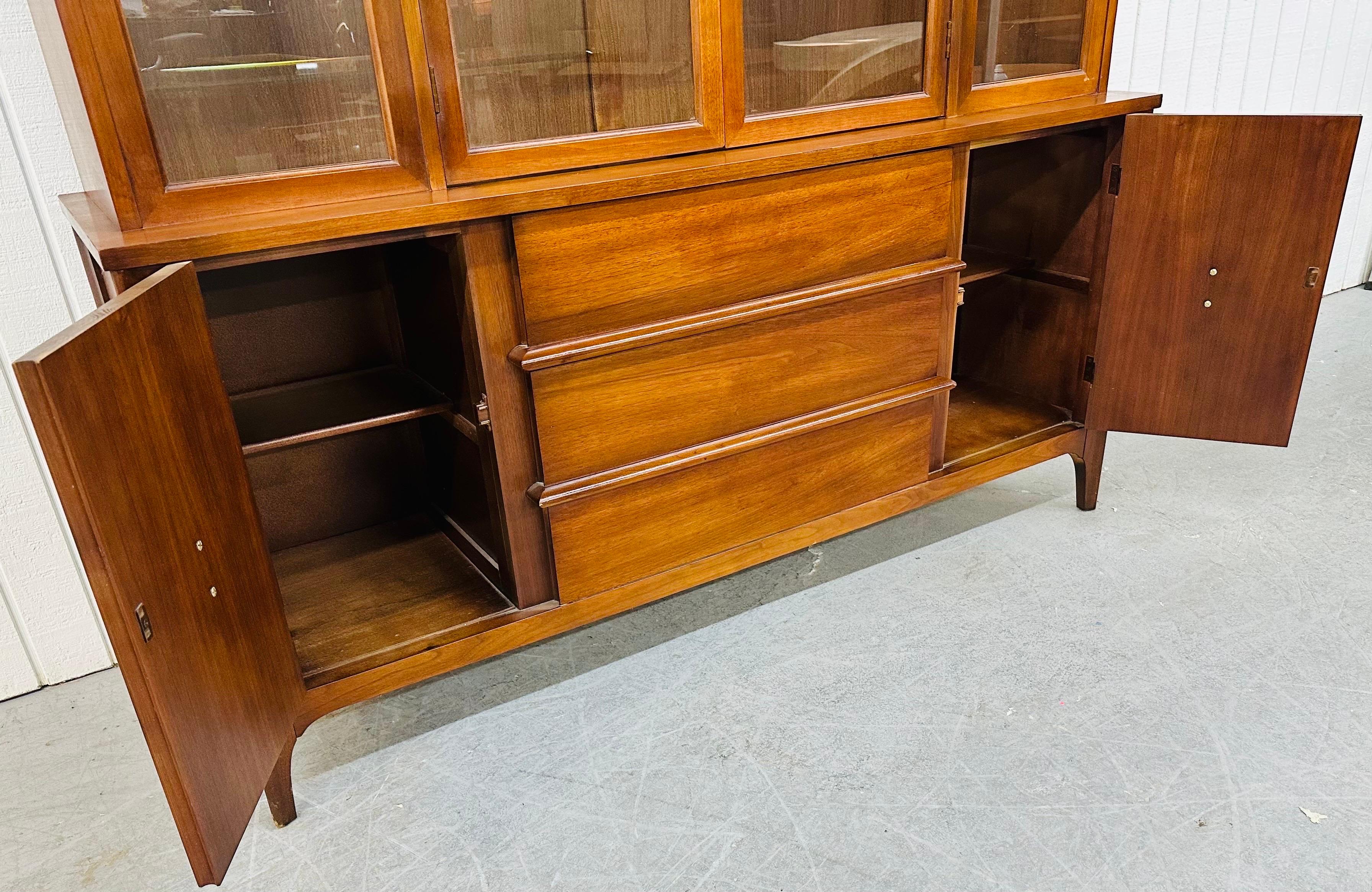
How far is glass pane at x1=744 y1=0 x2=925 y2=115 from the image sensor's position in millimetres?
1693

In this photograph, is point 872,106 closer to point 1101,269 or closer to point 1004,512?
point 1101,269

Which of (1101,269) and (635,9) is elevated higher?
(635,9)

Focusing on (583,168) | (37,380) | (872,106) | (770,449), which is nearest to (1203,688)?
(770,449)

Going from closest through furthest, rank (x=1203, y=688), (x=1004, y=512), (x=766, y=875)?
(x=766, y=875) → (x=1203, y=688) → (x=1004, y=512)

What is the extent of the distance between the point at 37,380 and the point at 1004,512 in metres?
2.13

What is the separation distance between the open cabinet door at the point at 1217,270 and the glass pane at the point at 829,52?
1.90 ft

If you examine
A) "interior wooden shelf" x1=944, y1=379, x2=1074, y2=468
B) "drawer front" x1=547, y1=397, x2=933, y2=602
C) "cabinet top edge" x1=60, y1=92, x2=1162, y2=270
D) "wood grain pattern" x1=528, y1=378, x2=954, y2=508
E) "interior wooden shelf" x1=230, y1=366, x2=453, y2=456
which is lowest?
"interior wooden shelf" x1=944, y1=379, x2=1074, y2=468

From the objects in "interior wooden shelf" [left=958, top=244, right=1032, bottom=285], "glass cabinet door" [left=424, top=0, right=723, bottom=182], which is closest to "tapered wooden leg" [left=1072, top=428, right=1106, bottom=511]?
"interior wooden shelf" [left=958, top=244, right=1032, bottom=285]

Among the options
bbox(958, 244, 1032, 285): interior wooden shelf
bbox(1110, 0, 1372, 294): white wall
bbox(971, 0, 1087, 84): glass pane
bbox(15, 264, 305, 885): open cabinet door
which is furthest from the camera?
bbox(1110, 0, 1372, 294): white wall

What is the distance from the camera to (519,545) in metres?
1.68

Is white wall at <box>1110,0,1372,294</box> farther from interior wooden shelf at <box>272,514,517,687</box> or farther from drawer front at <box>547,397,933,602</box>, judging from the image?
interior wooden shelf at <box>272,514,517,687</box>

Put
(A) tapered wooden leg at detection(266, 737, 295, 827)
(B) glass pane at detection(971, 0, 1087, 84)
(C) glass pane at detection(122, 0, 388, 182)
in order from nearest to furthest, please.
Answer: (C) glass pane at detection(122, 0, 388, 182)
(A) tapered wooden leg at detection(266, 737, 295, 827)
(B) glass pane at detection(971, 0, 1087, 84)

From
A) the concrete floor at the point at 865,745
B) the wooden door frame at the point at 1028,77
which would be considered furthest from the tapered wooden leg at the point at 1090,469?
the wooden door frame at the point at 1028,77

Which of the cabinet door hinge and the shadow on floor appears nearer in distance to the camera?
the cabinet door hinge
